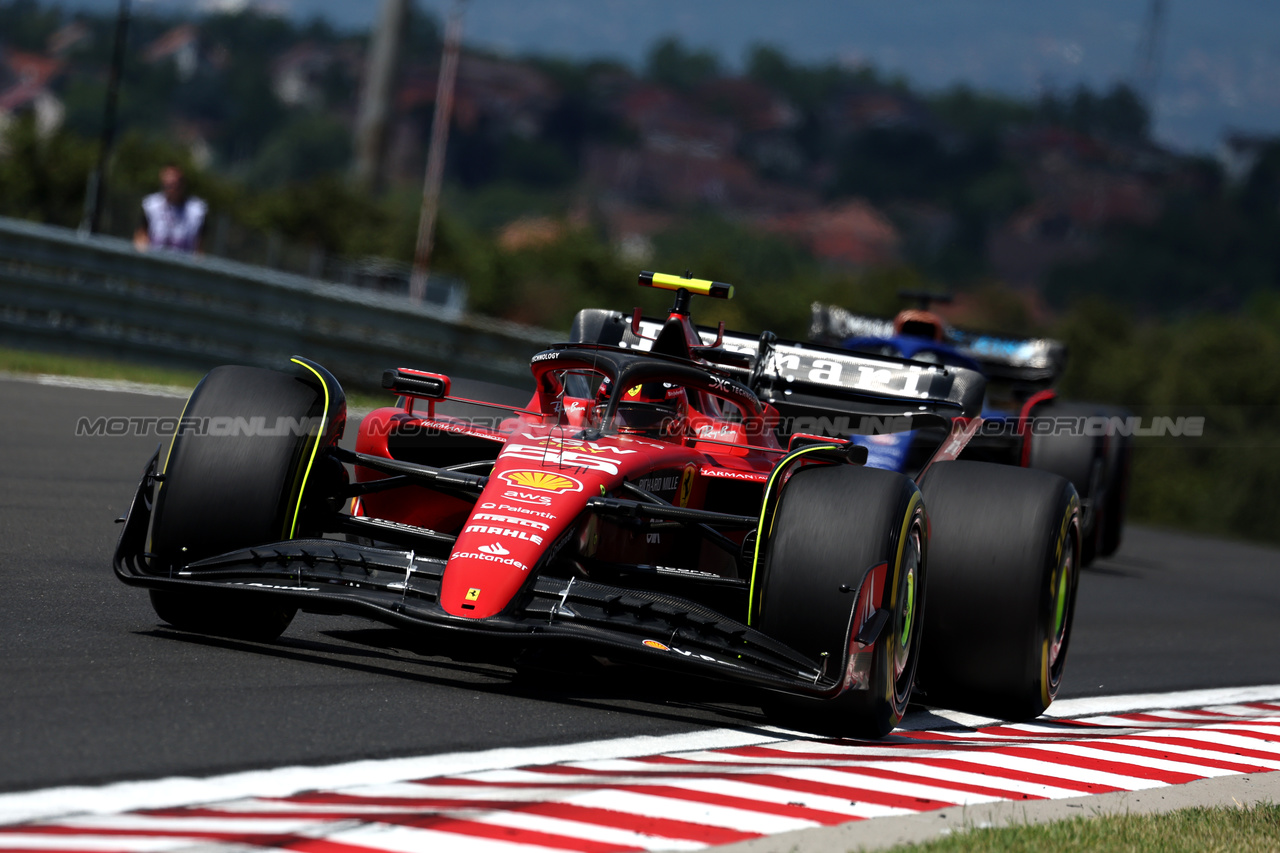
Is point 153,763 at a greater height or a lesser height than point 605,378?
lesser

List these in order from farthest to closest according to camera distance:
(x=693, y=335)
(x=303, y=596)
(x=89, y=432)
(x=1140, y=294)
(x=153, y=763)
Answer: (x=1140, y=294) < (x=89, y=432) < (x=693, y=335) < (x=303, y=596) < (x=153, y=763)

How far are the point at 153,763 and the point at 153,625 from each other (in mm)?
1985

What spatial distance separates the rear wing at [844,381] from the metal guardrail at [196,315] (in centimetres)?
795

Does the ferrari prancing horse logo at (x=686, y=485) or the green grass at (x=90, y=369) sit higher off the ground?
the ferrari prancing horse logo at (x=686, y=485)

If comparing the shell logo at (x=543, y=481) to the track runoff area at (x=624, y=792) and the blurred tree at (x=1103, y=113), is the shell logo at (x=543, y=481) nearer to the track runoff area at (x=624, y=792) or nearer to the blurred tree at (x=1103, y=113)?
the track runoff area at (x=624, y=792)

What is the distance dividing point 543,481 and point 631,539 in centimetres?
53

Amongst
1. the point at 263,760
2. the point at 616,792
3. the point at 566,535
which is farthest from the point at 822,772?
the point at 263,760

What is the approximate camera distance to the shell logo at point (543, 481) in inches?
231

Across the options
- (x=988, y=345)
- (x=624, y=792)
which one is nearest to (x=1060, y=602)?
(x=624, y=792)

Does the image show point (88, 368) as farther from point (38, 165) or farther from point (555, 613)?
point (38, 165)

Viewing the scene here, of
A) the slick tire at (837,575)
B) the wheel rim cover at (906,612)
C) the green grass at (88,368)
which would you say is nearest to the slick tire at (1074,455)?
the wheel rim cover at (906,612)

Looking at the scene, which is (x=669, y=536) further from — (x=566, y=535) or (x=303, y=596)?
(x=303, y=596)

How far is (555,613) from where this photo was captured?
5.42 m

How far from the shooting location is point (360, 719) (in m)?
5.12
